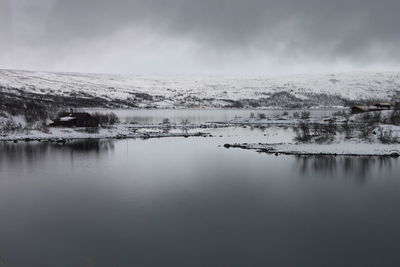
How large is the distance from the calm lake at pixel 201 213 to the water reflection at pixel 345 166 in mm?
65

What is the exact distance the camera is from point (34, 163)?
90.9 ft

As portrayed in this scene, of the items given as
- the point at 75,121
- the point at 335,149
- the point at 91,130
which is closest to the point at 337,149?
the point at 335,149

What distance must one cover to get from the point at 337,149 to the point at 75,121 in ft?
115

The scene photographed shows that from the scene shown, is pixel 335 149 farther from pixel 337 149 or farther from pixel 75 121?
pixel 75 121

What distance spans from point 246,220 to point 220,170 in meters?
10.1

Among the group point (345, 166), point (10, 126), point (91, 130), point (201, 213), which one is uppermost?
point (10, 126)

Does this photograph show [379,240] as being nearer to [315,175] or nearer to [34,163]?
[315,175]

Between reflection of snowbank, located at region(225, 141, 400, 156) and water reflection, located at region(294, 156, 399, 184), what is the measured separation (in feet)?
5.64

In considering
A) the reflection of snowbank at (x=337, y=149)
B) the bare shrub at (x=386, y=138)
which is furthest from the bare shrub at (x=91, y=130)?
the bare shrub at (x=386, y=138)

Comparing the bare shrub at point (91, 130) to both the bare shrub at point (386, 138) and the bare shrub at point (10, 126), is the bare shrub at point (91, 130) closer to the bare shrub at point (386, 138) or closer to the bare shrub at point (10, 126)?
the bare shrub at point (10, 126)

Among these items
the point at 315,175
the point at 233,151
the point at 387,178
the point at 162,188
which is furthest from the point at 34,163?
the point at 387,178

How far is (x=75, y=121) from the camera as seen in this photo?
5481cm

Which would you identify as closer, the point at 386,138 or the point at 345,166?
the point at 345,166

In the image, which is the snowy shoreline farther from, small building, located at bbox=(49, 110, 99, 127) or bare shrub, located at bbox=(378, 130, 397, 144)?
small building, located at bbox=(49, 110, 99, 127)
